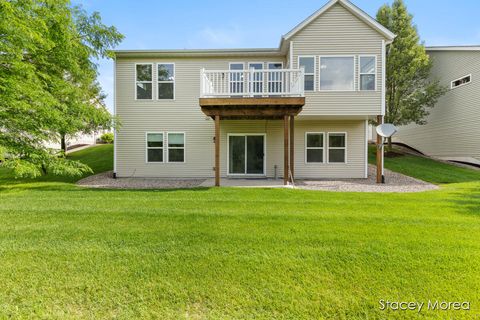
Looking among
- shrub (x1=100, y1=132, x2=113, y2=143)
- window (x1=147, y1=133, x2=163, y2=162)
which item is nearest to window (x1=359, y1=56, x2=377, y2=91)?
window (x1=147, y1=133, x2=163, y2=162)

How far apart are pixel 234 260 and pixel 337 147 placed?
386 inches

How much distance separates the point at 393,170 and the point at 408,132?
8.96 meters

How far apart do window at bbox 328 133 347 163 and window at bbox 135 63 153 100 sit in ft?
29.4

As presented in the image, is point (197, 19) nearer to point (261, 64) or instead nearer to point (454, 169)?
point (261, 64)

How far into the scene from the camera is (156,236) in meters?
4.30

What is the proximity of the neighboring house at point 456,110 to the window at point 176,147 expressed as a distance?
1612 centimetres

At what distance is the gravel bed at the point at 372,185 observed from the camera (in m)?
8.76

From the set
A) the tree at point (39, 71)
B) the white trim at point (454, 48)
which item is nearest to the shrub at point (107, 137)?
the tree at point (39, 71)

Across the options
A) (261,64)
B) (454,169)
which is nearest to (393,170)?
(454,169)

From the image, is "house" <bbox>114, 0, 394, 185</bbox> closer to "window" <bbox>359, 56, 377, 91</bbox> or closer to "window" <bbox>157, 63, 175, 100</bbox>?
"window" <bbox>157, 63, 175, 100</bbox>

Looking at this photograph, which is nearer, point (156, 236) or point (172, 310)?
point (172, 310)

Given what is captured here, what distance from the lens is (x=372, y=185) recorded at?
383 inches

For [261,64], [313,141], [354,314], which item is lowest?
[354,314]

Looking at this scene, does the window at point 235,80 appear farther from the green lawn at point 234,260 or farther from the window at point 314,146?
the green lawn at point 234,260
